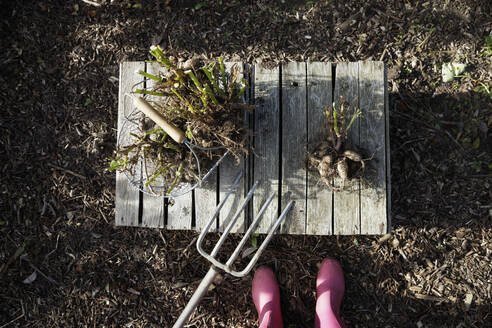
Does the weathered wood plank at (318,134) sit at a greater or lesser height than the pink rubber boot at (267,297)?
greater

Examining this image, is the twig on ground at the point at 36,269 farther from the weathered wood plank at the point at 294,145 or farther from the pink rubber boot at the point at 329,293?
the pink rubber boot at the point at 329,293

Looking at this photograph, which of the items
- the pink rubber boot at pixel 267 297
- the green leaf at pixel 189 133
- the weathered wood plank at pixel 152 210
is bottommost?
the pink rubber boot at pixel 267 297

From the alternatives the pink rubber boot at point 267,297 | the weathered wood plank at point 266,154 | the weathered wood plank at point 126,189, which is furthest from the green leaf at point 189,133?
the pink rubber boot at point 267,297

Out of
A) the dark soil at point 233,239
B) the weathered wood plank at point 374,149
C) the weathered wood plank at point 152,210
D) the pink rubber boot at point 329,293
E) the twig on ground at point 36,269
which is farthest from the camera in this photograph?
the twig on ground at point 36,269

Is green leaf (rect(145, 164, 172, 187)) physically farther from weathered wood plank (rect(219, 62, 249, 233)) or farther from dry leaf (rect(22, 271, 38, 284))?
dry leaf (rect(22, 271, 38, 284))

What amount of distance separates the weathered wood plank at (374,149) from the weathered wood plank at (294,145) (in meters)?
0.37

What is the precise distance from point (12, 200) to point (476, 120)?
153 inches

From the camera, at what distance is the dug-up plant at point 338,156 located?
1.99 m

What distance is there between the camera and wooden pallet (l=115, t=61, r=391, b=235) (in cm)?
215

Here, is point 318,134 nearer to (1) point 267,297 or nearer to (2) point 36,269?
(1) point 267,297

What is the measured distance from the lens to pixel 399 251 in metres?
2.68

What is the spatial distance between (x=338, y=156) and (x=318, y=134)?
22 centimetres

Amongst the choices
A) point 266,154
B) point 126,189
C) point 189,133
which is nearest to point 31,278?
point 126,189

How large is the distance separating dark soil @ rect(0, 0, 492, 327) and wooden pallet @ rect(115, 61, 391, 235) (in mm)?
612
